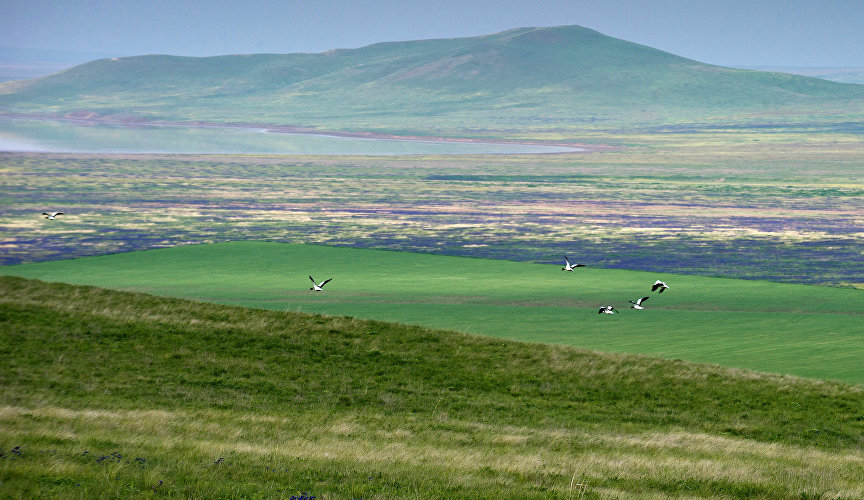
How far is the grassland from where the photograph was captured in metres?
79.1

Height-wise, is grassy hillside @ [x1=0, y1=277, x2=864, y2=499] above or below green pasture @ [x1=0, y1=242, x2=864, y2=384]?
above

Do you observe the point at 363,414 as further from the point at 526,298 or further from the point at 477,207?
the point at 477,207

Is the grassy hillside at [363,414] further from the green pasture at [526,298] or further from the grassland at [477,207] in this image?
the grassland at [477,207]

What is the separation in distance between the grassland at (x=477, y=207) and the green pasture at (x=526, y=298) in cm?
617

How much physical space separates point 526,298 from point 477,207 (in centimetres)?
5866

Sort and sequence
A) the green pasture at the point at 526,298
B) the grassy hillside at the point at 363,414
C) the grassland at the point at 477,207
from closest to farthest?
the grassy hillside at the point at 363,414, the green pasture at the point at 526,298, the grassland at the point at 477,207

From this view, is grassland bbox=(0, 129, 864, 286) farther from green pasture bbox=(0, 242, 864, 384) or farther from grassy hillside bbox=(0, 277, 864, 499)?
grassy hillside bbox=(0, 277, 864, 499)

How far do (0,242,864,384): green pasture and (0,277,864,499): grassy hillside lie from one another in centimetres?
750

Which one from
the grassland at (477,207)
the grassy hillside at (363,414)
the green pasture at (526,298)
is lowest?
the grassland at (477,207)

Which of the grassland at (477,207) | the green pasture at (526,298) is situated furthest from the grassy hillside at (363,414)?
the grassland at (477,207)

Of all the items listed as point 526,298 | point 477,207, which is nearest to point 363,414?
point 526,298

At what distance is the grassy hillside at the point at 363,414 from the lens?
56.6 ft

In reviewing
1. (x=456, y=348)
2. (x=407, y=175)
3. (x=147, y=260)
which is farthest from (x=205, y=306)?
(x=407, y=175)

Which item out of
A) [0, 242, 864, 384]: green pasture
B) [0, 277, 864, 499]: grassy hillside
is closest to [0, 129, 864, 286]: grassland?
[0, 242, 864, 384]: green pasture
